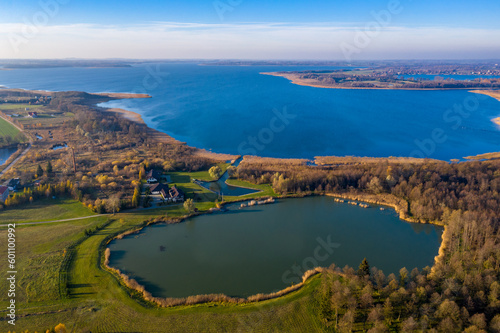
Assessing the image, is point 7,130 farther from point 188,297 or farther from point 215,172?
point 188,297

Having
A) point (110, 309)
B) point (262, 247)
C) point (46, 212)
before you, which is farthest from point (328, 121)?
point (110, 309)

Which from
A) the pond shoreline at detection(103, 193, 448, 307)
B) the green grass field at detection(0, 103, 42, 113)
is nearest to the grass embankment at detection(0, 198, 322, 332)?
the pond shoreline at detection(103, 193, 448, 307)

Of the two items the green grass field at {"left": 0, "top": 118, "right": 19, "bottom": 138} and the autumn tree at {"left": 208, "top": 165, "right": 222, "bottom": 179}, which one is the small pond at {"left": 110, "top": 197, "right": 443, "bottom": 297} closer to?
the autumn tree at {"left": 208, "top": 165, "right": 222, "bottom": 179}

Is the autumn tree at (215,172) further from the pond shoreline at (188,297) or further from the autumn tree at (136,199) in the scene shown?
the pond shoreline at (188,297)

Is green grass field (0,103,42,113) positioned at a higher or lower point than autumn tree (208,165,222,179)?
higher

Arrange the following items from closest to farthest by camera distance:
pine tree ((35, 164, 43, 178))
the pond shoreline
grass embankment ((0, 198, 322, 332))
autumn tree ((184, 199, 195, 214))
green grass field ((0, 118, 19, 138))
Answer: grass embankment ((0, 198, 322, 332)), the pond shoreline, autumn tree ((184, 199, 195, 214)), pine tree ((35, 164, 43, 178)), green grass field ((0, 118, 19, 138))

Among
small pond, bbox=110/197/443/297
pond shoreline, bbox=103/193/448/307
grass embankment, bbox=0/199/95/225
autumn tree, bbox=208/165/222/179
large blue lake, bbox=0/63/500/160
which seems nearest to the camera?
pond shoreline, bbox=103/193/448/307
